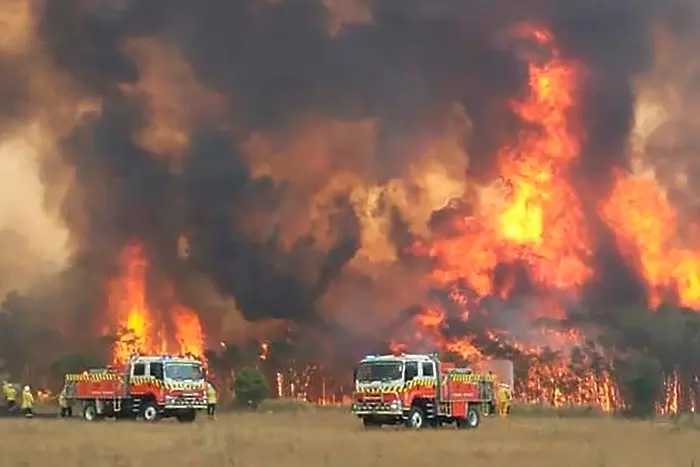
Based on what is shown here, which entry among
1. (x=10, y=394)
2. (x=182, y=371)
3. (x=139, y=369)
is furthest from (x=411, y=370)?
(x=10, y=394)

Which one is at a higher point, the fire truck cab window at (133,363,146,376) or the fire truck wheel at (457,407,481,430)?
the fire truck cab window at (133,363,146,376)

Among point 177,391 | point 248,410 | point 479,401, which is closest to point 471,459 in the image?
point 479,401

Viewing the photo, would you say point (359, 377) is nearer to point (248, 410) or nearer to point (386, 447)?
point (386, 447)

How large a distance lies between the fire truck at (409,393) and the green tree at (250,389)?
70.2ft

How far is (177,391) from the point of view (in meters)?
40.8

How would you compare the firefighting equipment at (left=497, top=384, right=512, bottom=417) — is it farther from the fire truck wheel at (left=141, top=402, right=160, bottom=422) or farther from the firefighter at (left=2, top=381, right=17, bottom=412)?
the firefighter at (left=2, top=381, right=17, bottom=412)

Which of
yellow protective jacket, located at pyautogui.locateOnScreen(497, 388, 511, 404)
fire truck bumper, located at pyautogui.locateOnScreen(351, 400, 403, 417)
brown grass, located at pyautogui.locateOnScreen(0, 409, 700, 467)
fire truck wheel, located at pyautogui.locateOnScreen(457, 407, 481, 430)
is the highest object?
yellow protective jacket, located at pyautogui.locateOnScreen(497, 388, 511, 404)

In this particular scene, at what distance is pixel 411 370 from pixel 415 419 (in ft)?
4.77

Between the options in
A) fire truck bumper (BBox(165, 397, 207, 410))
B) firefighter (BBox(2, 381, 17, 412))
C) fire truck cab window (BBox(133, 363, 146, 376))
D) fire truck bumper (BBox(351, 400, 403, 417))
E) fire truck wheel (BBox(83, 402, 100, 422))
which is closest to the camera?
fire truck bumper (BBox(351, 400, 403, 417))

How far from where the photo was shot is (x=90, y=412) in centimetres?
4291

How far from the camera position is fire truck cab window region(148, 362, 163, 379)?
41.0 meters

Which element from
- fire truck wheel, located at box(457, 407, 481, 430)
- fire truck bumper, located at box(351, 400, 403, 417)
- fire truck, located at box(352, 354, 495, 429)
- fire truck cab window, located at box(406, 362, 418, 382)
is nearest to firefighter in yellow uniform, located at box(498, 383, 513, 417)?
fire truck wheel, located at box(457, 407, 481, 430)

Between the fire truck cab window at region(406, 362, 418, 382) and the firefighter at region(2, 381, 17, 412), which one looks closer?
the fire truck cab window at region(406, 362, 418, 382)

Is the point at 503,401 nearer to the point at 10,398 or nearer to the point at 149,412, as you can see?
the point at 149,412
